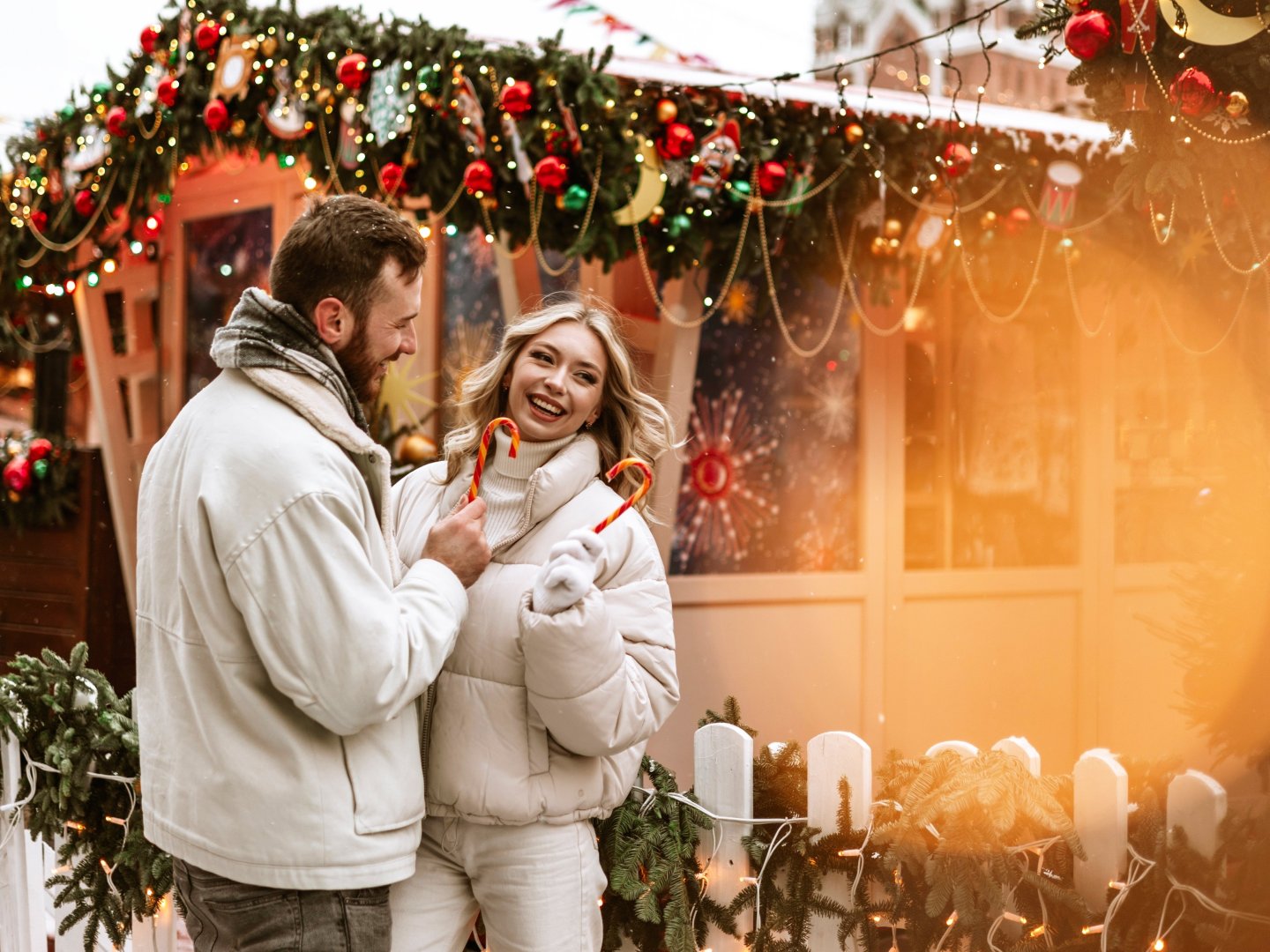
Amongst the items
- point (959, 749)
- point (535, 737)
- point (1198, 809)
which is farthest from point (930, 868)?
point (535, 737)

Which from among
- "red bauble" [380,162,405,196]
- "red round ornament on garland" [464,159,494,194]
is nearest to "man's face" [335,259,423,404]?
"red round ornament on garland" [464,159,494,194]

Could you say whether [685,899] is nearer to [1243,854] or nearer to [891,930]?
[891,930]

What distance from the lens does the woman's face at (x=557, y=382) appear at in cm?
252

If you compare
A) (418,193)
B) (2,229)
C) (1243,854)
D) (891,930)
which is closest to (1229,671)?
(1243,854)

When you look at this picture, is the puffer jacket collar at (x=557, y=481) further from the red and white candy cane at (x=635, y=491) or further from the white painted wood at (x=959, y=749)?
the white painted wood at (x=959, y=749)

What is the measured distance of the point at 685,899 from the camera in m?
2.85

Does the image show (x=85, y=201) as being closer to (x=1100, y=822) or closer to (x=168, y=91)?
(x=168, y=91)

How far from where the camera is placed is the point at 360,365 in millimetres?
2131

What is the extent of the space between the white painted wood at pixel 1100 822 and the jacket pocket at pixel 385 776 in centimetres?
154

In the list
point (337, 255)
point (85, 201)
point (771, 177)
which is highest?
point (85, 201)

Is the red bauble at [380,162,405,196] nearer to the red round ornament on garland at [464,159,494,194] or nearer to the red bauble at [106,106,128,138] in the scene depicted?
the red round ornament on garland at [464,159,494,194]

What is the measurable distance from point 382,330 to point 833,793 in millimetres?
1558

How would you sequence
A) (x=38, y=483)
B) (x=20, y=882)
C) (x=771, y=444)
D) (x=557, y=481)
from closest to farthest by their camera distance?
(x=557, y=481)
(x=20, y=882)
(x=771, y=444)
(x=38, y=483)

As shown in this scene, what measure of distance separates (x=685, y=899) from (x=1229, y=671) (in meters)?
2.01
